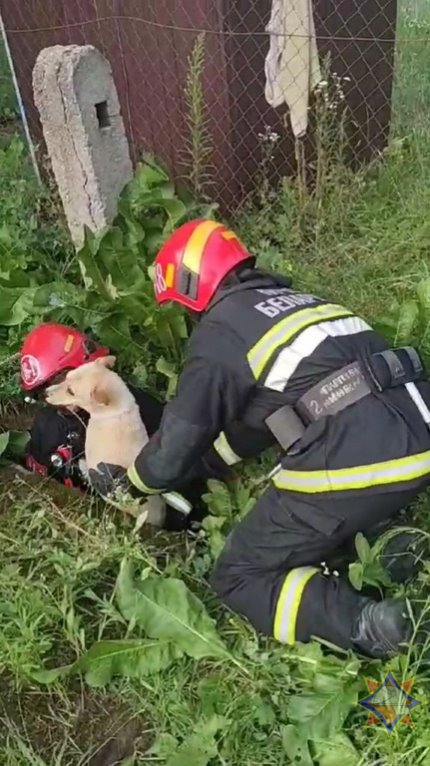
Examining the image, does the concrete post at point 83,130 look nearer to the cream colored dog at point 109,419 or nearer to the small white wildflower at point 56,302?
the small white wildflower at point 56,302

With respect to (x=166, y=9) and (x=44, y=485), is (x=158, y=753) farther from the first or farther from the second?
(x=166, y=9)

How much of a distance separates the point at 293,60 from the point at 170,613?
10.3ft

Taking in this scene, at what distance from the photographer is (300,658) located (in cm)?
270

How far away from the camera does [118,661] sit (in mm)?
2713

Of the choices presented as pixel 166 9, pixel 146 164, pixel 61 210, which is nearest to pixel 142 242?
pixel 146 164

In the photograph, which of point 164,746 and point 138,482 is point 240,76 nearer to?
point 138,482

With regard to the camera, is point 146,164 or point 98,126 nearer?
point 98,126

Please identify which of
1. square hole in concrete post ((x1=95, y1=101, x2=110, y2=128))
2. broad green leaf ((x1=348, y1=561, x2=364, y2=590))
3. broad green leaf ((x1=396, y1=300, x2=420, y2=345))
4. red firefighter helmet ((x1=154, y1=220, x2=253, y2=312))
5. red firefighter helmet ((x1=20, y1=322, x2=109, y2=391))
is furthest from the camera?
square hole in concrete post ((x1=95, y1=101, x2=110, y2=128))

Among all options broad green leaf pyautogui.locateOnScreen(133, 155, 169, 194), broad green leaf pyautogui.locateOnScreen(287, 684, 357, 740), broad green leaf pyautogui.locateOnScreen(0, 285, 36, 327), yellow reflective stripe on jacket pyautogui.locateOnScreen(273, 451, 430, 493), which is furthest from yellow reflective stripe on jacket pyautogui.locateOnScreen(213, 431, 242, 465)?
broad green leaf pyautogui.locateOnScreen(133, 155, 169, 194)

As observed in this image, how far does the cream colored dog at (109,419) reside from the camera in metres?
3.35

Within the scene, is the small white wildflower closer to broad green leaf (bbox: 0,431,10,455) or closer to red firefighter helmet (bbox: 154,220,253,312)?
broad green leaf (bbox: 0,431,10,455)

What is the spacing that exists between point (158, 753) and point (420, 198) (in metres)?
3.37

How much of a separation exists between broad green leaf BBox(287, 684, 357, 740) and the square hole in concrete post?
290 centimetres

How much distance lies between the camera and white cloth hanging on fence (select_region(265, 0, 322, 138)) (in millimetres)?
4543
